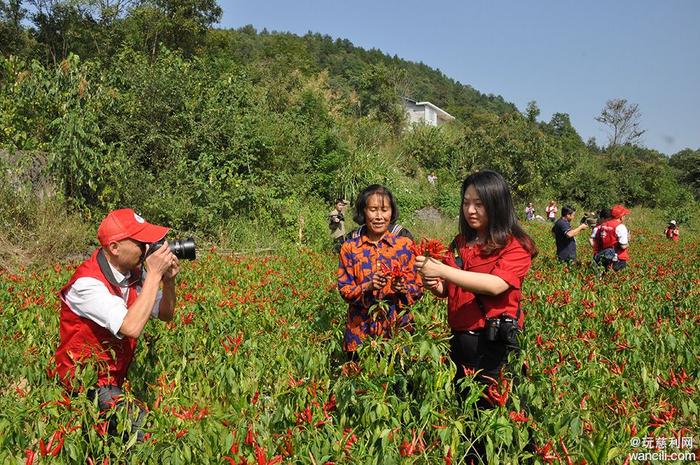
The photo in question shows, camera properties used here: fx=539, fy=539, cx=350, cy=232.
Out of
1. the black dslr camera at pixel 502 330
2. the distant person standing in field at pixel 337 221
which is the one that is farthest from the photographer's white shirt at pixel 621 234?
the black dslr camera at pixel 502 330

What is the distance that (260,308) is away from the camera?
5098mm

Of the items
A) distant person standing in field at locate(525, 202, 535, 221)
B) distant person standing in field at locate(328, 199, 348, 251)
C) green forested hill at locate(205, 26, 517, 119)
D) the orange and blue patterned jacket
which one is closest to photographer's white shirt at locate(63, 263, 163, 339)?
the orange and blue patterned jacket

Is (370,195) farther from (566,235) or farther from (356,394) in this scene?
(566,235)

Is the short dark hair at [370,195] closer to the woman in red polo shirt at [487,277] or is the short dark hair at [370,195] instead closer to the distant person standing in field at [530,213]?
the woman in red polo shirt at [487,277]

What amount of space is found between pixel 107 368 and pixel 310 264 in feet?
20.7

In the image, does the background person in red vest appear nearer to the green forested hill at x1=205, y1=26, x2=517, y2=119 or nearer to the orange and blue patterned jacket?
the orange and blue patterned jacket

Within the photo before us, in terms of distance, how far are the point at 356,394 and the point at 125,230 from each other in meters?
1.26

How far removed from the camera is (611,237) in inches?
307

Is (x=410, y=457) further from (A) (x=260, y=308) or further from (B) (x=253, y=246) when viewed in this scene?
(B) (x=253, y=246)

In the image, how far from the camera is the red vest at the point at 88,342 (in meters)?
2.38

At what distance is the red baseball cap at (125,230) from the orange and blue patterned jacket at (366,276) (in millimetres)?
1158

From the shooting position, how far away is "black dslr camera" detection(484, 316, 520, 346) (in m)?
2.43

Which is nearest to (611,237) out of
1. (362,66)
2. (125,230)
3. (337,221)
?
(337,221)

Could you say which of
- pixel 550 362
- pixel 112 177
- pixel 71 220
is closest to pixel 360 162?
pixel 112 177
